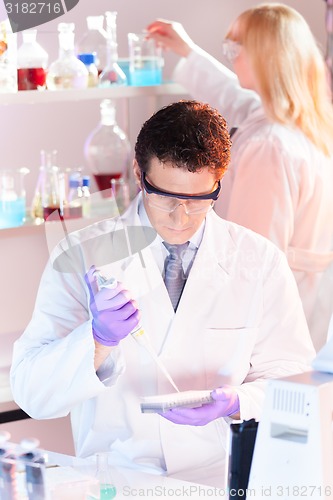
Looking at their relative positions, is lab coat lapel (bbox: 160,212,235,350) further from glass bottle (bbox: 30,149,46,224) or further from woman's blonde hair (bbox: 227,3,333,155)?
glass bottle (bbox: 30,149,46,224)

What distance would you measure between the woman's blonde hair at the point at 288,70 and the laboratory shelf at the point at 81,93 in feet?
1.23

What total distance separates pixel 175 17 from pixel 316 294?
1.26 meters

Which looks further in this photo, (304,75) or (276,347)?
(304,75)

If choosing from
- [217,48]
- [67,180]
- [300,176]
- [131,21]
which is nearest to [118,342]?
[300,176]

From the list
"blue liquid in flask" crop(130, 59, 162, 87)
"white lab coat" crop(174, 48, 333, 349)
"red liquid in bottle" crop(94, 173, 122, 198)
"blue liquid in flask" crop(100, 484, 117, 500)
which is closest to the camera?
"blue liquid in flask" crop(100, 484, 117, 500)

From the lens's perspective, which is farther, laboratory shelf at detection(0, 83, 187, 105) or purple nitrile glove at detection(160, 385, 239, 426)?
laboratory shelf at detection(0, 83, 187, 105)

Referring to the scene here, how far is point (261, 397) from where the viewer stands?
1895 millimetres

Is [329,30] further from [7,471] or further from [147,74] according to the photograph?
[7,471]

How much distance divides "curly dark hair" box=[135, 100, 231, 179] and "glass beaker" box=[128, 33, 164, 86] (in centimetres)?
122

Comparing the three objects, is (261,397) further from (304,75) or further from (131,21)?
(131,21)

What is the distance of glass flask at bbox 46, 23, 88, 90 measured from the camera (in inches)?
113

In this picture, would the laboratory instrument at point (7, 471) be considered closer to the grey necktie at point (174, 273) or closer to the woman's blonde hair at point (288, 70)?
the grey necktie at point (174, 273)

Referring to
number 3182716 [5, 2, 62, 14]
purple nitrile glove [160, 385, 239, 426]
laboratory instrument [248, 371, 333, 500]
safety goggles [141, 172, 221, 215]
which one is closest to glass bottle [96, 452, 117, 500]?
purple nitrile glove [160, 385, 239, 426]

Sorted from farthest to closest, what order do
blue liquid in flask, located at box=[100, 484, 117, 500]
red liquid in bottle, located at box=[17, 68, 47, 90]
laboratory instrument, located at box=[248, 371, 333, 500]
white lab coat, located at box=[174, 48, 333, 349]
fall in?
1. red liquid in bottle, located at box=[17, 68, 47, 90]
2. white lab coat, located at box=[174, 48, 333, 349]
3. blue liquid in flask, located at box=[100, 484, 117, 500]
4. laboratory instrument, located at box=[248, 371, 333, 500]
